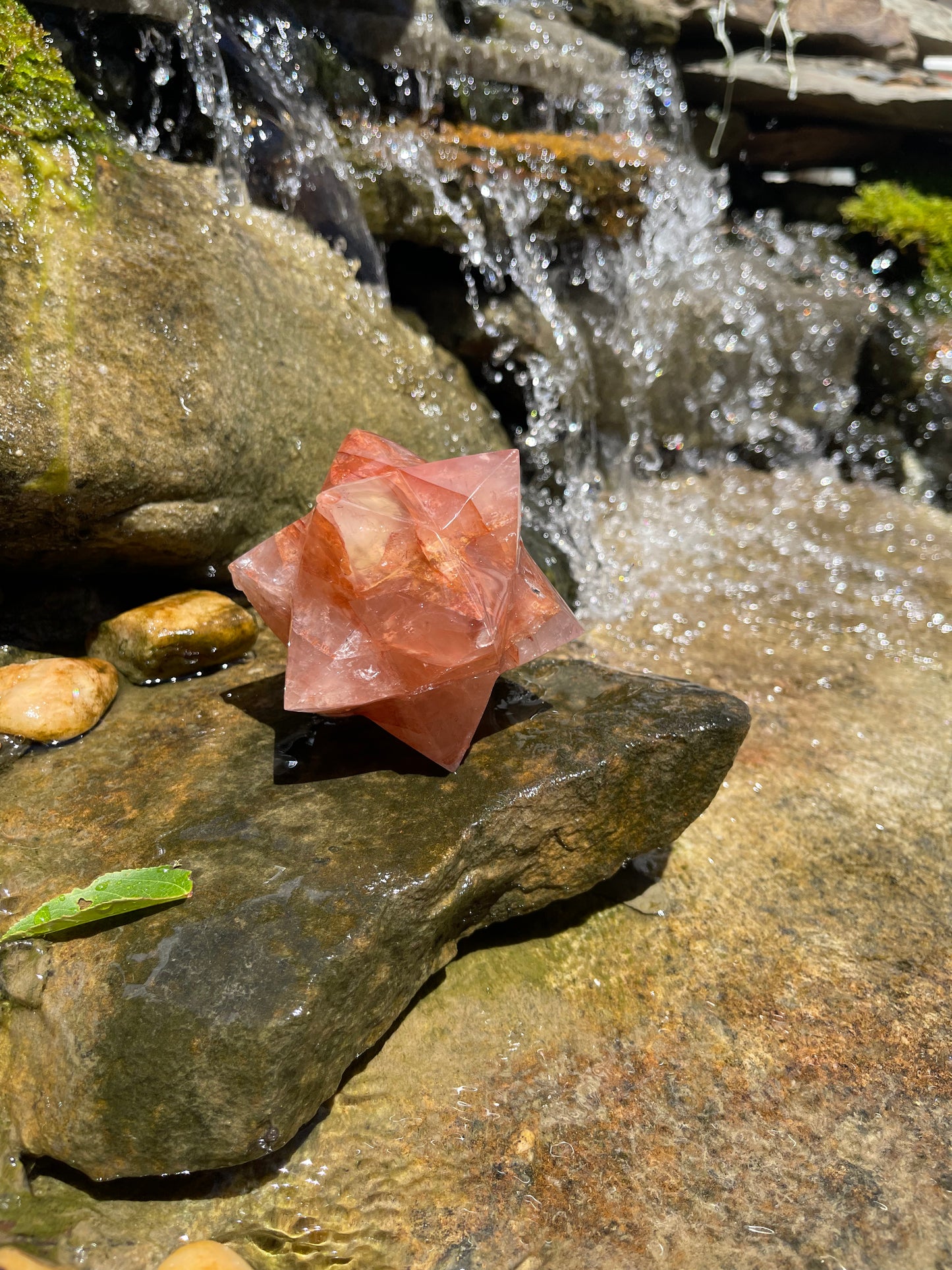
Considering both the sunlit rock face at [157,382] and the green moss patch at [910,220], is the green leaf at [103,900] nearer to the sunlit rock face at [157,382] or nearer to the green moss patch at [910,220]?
the sunlit rock face at [157,382]

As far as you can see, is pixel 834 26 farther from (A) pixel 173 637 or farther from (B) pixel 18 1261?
(B) pixel 18 1261

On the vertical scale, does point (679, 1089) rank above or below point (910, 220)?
below

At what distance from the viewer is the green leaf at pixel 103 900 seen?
68.9 inches

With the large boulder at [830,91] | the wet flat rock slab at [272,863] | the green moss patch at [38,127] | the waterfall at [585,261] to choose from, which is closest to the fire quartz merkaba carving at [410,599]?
the wet flat rock slab at [272,863]

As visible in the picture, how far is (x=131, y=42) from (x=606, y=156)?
258 cm

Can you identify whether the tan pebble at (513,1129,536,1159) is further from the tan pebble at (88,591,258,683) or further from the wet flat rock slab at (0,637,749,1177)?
the tan pebble at (88,591,258,683)

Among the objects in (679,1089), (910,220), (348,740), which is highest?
(910,220)

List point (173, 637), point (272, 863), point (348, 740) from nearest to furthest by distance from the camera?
point (272, 863), point (348, 740), point (173, 637)

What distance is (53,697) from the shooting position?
7.98ft

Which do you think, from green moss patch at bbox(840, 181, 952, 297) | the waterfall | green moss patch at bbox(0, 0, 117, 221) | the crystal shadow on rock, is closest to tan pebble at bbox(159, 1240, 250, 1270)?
the crystal shadow on rock

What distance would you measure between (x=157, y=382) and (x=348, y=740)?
4.22 ft

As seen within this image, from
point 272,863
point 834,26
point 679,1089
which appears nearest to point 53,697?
point 272,863

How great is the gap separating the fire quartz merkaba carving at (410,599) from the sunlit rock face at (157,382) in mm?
710

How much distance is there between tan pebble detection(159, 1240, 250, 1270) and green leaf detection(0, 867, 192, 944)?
59cm
